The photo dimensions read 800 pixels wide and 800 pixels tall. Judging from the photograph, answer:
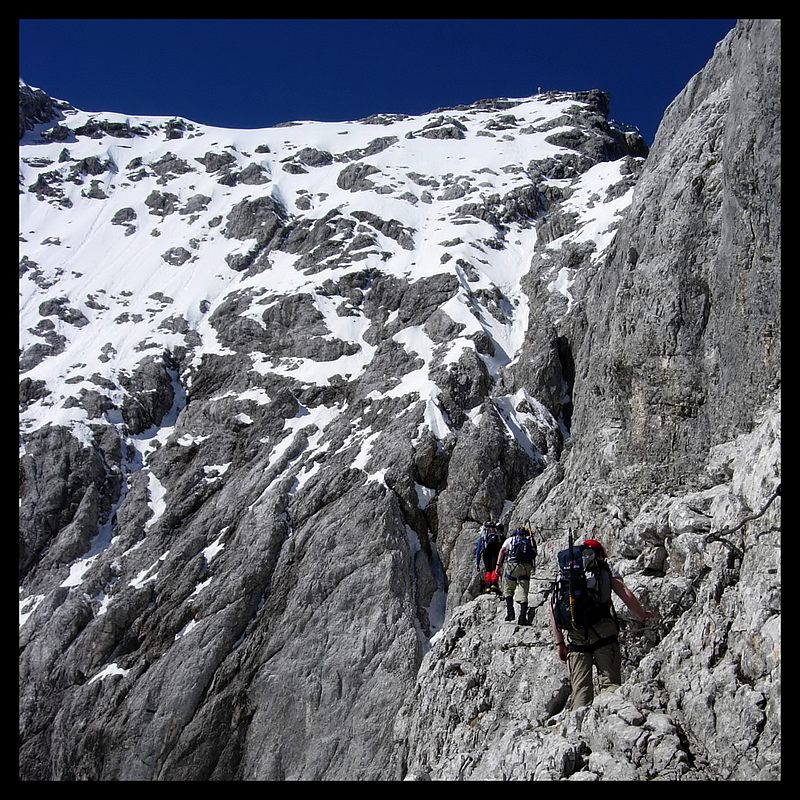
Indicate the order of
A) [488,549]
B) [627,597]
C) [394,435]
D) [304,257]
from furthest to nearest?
[304,257]
[394,435]
[488,549]
[627,597]

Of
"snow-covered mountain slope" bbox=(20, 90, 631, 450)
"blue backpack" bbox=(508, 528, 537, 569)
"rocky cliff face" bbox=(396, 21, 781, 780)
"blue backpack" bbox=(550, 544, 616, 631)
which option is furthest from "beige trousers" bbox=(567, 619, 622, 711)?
"snow-covered mountain slope" bbox=(20, 90, 631, 450)

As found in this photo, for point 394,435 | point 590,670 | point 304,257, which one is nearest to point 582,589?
point 590,670

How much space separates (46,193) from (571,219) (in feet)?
219

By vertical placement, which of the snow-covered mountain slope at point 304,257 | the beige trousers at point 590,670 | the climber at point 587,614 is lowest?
the beige trousers at point 590,670

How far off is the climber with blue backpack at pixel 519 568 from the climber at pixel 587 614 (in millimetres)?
3776

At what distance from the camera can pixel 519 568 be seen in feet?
46.6

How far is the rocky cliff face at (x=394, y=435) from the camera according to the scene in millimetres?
12281

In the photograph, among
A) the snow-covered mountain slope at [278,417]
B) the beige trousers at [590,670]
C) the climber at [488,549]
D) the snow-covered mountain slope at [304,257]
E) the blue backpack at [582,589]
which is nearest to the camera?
the blue backpack at [582,589]

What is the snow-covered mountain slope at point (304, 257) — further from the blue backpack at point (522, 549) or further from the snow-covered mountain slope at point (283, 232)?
the blue backpack at point (522, 549)

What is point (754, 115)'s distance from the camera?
14328 mm

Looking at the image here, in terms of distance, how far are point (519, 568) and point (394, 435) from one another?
30.1 meters

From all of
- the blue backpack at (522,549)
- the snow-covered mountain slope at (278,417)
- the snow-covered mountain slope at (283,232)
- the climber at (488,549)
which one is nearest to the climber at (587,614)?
the blue backpack at (522,549)

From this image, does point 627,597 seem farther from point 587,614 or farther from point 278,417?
point 278,417
